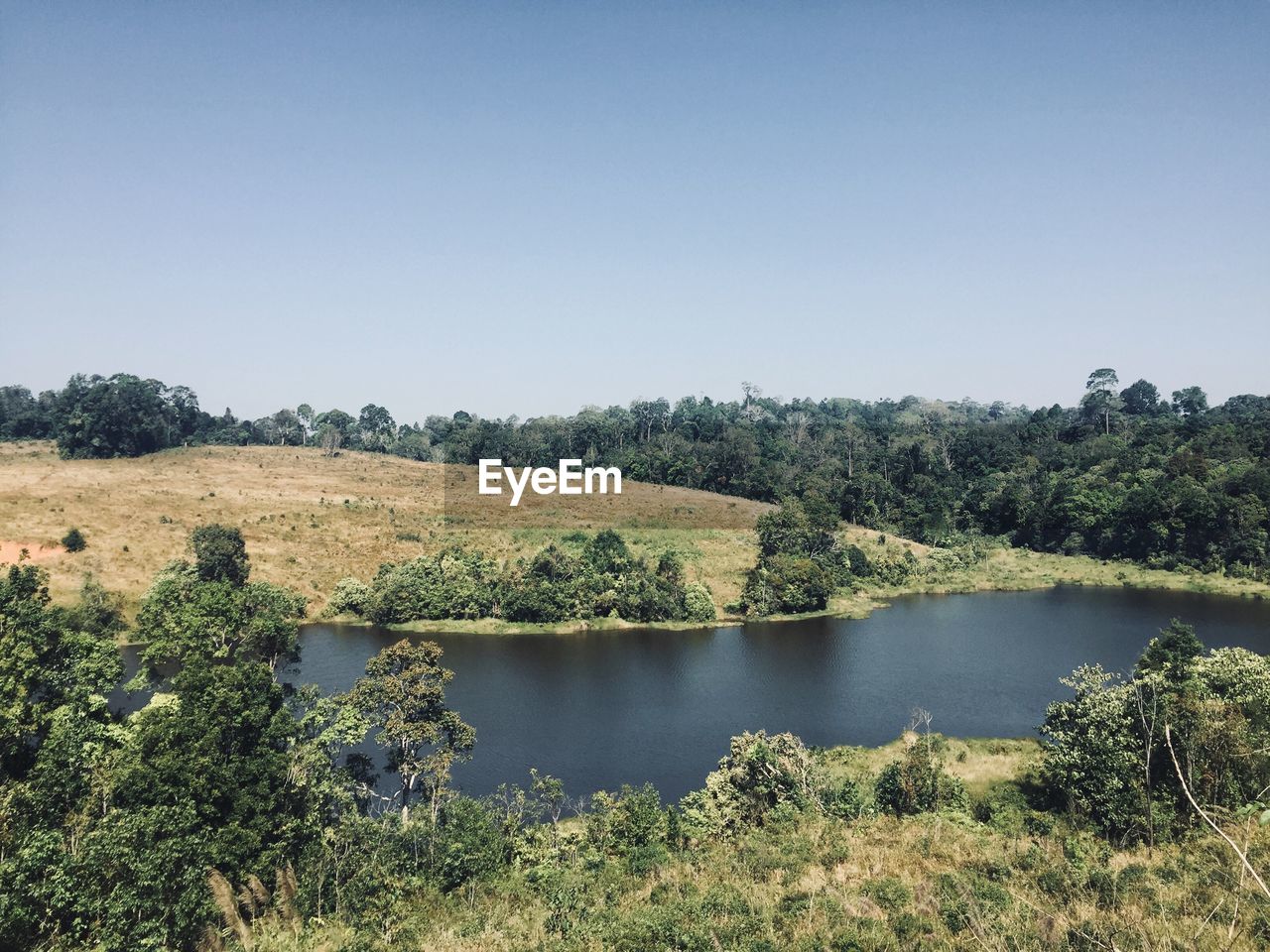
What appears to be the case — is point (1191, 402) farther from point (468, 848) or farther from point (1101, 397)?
point (468, 848)

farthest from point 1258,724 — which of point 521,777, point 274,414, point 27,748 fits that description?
point 274,414

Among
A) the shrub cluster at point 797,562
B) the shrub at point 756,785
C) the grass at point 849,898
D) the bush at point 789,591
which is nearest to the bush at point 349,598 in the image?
the shrub cluster at point 797,562

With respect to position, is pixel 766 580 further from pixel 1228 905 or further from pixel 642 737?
pixel 1228 905

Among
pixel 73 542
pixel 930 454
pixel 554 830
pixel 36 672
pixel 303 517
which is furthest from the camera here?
pixel 930 454

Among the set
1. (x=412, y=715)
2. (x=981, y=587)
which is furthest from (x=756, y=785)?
(x=981, y=587)

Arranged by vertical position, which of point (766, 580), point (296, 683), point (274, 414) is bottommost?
point (296, 683)
